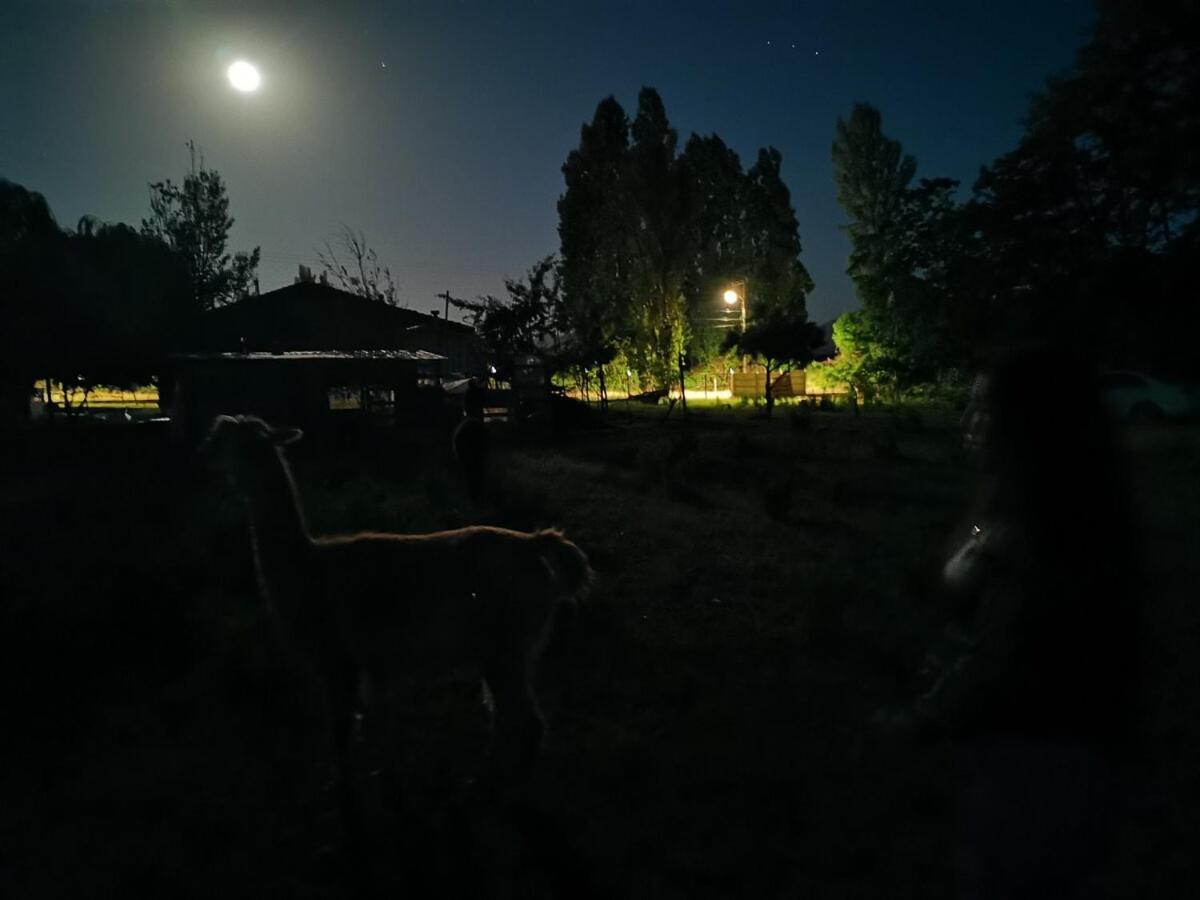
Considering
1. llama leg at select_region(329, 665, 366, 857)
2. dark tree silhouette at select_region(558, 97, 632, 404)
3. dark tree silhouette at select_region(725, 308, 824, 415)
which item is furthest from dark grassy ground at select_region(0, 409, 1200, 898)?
dark tree silhouette at select_region(558, 97, 632, 404)

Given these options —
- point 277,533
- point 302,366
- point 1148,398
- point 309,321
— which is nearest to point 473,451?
point 277,533

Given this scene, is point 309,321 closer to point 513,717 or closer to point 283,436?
point 283,436

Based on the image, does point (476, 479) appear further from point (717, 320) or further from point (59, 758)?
point (717, 320)

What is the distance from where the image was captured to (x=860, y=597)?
6852 mm

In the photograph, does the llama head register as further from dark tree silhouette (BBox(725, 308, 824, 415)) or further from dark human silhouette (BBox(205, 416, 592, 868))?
dark tree silhouette (BBox(725, 308, 824, 415))

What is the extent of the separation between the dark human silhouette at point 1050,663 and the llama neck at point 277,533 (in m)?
3.00

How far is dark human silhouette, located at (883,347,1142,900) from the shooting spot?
1.63m

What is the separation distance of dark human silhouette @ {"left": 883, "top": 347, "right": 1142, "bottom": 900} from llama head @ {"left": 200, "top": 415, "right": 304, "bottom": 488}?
3370 mm

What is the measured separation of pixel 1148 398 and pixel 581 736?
20.9m

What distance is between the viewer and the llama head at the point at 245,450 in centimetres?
398

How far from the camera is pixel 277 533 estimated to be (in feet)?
12.6

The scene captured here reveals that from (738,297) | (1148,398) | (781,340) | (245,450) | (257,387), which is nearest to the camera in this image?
(245,450)

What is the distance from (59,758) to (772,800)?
3.77 metres

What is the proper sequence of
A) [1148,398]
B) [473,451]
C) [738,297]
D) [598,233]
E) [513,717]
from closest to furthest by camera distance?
[513,717] → [473,451] → [1148,398] → [598,233] → [738,297]
